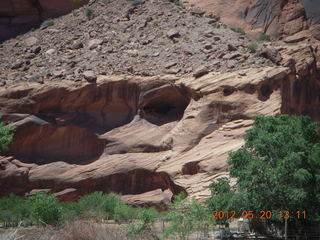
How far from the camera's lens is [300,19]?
32.9 meters

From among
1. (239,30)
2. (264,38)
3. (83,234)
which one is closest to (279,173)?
(83,234)

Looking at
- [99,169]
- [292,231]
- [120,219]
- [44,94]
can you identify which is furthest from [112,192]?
[292,231]

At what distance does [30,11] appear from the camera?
39094 millimetres

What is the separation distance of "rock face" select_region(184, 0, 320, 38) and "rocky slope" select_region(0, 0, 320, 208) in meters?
3.79

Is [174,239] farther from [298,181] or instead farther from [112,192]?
[112,192]

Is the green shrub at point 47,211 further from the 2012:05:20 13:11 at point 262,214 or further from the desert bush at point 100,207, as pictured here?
the 2012:05:20 13:11 at point 262,214

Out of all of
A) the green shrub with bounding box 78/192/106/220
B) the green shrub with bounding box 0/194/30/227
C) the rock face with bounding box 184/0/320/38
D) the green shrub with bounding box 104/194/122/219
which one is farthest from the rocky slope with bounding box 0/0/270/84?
the green shrub with bounding box 0/194/30/227

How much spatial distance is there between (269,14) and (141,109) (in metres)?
14.5

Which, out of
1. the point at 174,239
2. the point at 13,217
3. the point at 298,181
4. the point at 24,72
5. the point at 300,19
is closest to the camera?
the point at 298,181

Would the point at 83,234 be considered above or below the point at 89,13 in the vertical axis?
below

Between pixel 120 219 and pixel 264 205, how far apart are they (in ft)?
28.9

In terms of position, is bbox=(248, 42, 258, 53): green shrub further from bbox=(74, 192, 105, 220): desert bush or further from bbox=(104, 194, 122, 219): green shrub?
bbox=(74, 192, 105, 220): desert bush

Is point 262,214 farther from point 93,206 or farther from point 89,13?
point 89,13

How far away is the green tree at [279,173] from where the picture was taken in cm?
1456
